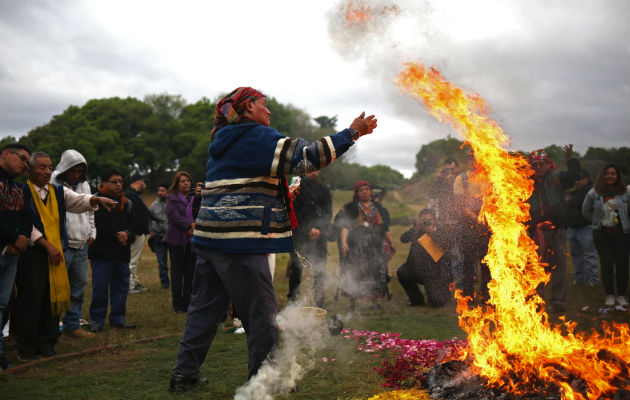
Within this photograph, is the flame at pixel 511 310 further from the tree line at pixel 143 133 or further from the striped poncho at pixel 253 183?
the tree line at pixel 143 133

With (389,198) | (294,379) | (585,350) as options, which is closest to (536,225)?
(585,350)

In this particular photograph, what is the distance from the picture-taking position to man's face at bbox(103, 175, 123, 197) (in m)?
6.55

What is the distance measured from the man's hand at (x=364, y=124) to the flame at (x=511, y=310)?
4.53ft

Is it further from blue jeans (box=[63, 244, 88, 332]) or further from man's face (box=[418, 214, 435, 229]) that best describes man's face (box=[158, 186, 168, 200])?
man's face (box=[418, 214, 435, 229])

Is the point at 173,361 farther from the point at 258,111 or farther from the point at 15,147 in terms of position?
the point at 258,111

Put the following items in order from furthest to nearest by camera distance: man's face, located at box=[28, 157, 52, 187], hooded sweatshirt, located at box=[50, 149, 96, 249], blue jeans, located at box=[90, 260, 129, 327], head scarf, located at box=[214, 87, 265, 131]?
blue jeans, located at box=[90, 260, 129, 327]
hooded sweatshirt, located at box=[50, 149, 96, 249]
man's face, located at box=[28, 157, 52, 187]
head scarf, located at box=[214, 87, 265, 131]

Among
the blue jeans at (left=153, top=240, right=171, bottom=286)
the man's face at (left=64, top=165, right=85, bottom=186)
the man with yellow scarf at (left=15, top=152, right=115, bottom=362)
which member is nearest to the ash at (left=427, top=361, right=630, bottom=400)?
the man with yellow scarf at (left=15, top=152, right=115, bottom=362)

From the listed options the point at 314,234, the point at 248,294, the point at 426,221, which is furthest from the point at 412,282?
the point at 248,294

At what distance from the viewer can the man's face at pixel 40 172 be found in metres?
5.13

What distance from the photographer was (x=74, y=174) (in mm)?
6117

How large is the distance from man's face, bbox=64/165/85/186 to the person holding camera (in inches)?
223

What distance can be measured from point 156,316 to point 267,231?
4930mm

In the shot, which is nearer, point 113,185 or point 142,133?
point 113,185

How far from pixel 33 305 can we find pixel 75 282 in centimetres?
139
